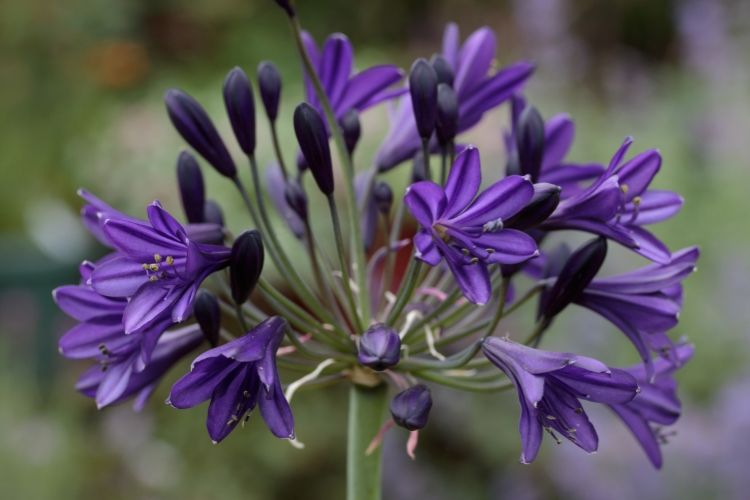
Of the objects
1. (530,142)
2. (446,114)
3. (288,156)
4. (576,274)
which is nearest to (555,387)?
(576,274)

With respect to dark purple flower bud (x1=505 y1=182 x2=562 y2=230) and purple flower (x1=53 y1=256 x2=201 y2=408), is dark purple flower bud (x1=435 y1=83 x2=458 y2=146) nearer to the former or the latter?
dark purple flower bud (x1=505 y1=182 x2=562 y2=230)

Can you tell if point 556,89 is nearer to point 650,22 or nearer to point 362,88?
point 650,22

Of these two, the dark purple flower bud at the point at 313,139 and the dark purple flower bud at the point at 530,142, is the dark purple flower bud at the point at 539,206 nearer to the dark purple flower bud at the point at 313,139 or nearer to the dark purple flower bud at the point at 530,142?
the dark purple flower bud at the point at 530,142

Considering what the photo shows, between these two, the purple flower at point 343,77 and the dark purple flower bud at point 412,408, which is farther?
the purple flower at point 343,77

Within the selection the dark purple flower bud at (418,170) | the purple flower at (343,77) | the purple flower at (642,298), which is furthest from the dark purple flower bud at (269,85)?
the purple flower at (642,298)

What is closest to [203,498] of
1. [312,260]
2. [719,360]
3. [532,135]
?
[719,360]
